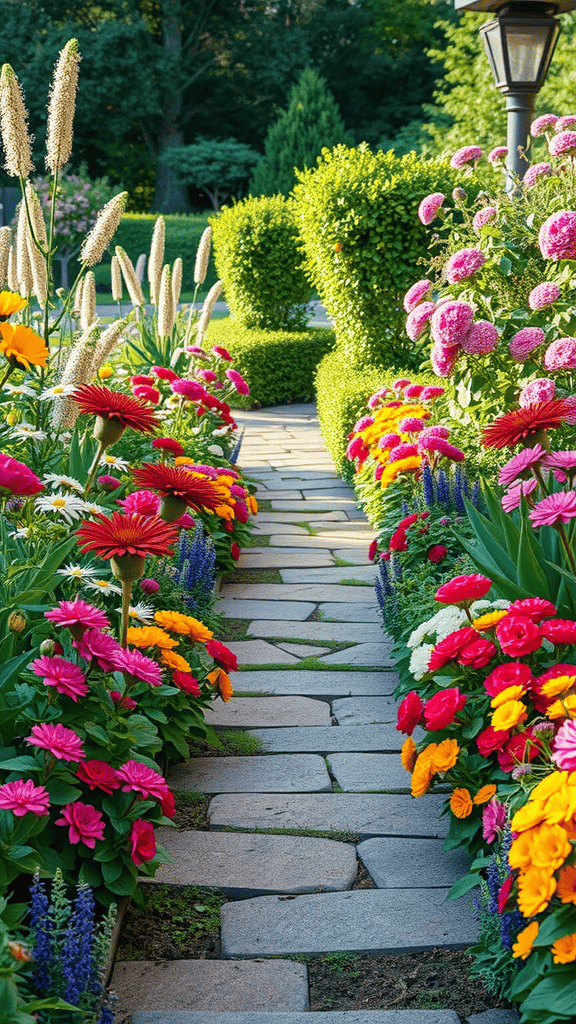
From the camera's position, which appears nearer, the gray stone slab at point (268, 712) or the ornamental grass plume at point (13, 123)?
the ornamental grass plume at point (13, 123)

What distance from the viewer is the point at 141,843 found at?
6.35ft

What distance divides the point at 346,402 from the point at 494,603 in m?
3.87

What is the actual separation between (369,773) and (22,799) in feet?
4.56

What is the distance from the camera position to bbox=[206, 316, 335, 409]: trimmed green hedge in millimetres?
9453

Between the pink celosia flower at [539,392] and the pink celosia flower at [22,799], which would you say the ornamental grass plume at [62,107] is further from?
the pink celosia flower at [22,799]

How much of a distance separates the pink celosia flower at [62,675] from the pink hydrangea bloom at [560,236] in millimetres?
2583

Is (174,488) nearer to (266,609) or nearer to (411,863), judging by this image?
(411,863)

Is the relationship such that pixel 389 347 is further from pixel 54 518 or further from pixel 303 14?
pixel 303 14

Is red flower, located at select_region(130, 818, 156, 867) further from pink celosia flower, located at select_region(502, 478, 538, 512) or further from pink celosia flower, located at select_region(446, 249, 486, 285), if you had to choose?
pink celosia flower, located at select_region(446, 249, 486, 285)

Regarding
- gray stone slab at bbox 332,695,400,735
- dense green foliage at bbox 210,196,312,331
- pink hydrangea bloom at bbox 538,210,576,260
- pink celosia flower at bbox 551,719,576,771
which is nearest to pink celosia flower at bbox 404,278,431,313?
pink hydrangea bloom at bbox 538,210,576,260

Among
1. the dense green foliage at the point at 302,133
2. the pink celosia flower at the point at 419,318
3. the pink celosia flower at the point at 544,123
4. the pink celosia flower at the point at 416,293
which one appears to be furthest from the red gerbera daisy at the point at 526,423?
the dense green foliage at the point at 302,133

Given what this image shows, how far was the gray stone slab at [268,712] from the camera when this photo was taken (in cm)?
311

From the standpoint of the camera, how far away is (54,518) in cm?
267

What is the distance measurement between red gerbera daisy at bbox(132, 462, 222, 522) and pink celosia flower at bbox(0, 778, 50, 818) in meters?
0.69
